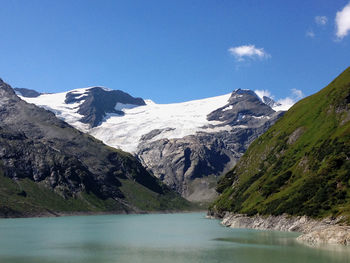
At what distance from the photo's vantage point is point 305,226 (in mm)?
135250

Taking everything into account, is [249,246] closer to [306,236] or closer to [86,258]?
[306,236]

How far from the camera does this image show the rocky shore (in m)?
106

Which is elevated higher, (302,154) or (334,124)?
(334,124)

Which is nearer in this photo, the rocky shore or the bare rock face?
the bare rock face

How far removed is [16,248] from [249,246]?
189 ft

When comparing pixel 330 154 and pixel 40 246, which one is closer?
pixel 40 246

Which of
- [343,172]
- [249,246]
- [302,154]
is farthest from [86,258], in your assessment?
[302,154]

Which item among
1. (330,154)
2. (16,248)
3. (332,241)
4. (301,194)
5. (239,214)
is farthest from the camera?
(239,214)

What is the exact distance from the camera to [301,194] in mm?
152000

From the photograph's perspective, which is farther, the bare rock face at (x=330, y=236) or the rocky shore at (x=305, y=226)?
the rocky shore at (x=305, y=226)

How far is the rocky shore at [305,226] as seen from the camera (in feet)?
346

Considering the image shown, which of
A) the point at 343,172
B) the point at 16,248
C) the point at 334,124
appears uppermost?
the point at 334,124

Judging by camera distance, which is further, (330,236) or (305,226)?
(305,226)

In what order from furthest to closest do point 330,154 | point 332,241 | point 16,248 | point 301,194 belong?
point 330,154, point 301,194, point 16,248, point 332,241
